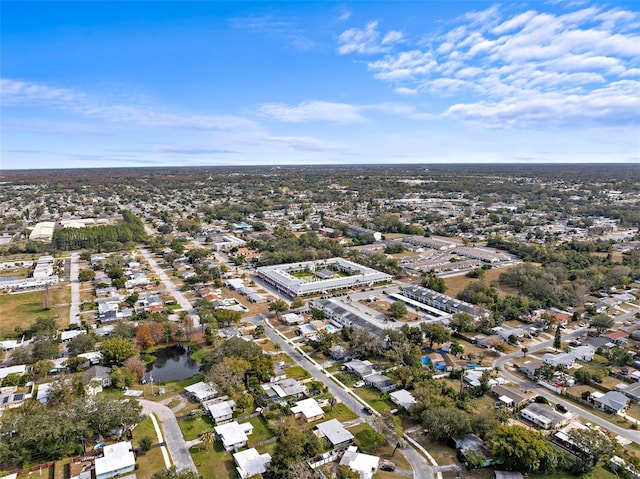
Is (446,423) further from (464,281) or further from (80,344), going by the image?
(464,281)

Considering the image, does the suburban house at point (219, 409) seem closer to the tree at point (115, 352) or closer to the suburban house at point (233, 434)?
the suburban house at point (233, 434)

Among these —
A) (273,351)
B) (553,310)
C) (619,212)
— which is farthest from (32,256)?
(619,212)

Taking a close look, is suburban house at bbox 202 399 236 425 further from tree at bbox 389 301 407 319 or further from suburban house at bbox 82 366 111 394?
tree at bbox 389 301 407 319

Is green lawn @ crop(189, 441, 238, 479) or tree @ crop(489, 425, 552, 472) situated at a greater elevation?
tree @ crop(489, 425, 552, 472)

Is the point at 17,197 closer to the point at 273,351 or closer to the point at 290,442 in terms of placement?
the point at 273,351

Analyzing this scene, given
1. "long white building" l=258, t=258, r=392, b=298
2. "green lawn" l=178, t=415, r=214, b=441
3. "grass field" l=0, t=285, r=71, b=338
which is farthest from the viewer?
"long white building" l=258, t=258, r=392, b=298

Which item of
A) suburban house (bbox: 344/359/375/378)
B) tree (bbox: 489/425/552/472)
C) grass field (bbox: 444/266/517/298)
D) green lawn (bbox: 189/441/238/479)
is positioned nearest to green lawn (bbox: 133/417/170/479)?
green lawn (bbox: 189/441/238/479)
